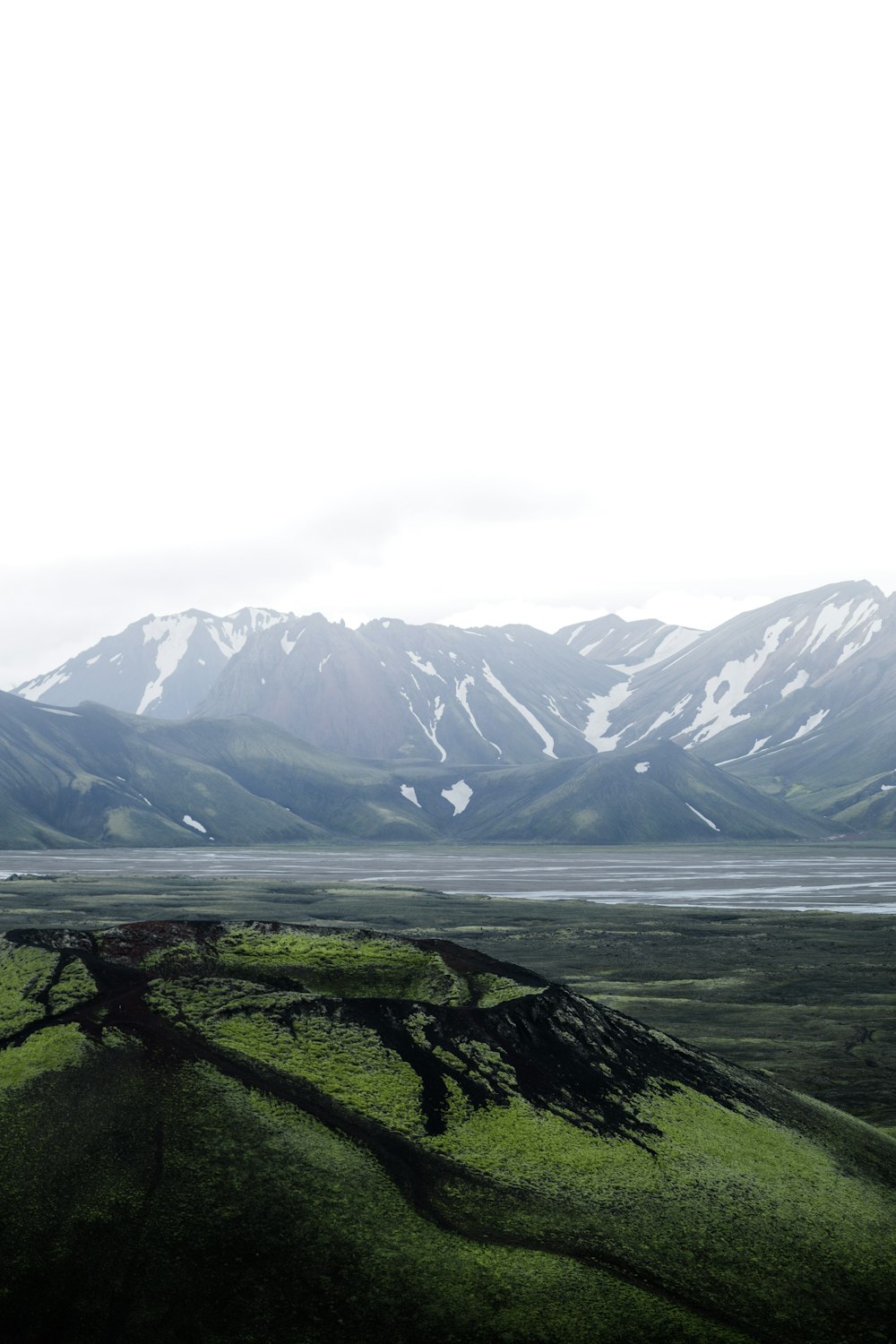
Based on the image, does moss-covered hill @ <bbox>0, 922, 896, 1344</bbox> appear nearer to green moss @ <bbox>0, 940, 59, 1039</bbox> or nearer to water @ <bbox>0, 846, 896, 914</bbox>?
green moss @ <bbox>0, 940, 59, 1039</bbox>

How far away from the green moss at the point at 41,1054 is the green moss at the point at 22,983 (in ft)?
1.42

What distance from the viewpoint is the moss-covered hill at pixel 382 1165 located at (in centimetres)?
1141

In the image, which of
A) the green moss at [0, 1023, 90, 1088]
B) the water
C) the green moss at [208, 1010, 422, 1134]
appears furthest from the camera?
the water

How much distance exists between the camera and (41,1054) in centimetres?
1438

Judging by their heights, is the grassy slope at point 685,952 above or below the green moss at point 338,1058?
below

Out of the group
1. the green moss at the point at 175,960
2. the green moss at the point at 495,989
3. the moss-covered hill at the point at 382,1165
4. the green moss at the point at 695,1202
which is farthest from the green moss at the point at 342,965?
the green moss at the point at 695,1202

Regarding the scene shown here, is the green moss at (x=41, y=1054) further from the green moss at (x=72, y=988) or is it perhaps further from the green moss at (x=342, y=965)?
the green moss at (x=342, y=965)

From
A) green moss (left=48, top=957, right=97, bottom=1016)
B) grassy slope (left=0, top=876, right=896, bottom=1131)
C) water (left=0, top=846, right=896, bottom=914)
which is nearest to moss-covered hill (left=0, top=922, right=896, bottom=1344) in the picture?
green moss (left=48, top=957, right=97, bottom=1016)

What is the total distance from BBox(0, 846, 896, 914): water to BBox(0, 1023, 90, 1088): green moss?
91.7 m

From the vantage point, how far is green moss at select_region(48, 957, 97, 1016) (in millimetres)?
15336

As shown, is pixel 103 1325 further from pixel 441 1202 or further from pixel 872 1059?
pixel 872 1059

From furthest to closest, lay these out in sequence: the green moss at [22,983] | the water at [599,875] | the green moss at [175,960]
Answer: the water at [599,875]
the green moss at [175,960]
the green moss at [22,983]

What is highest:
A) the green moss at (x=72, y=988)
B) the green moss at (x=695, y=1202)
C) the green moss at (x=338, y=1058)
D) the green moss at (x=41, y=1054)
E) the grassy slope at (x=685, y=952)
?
the green moss at (x=72, y=988)

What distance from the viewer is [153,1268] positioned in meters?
11.5
